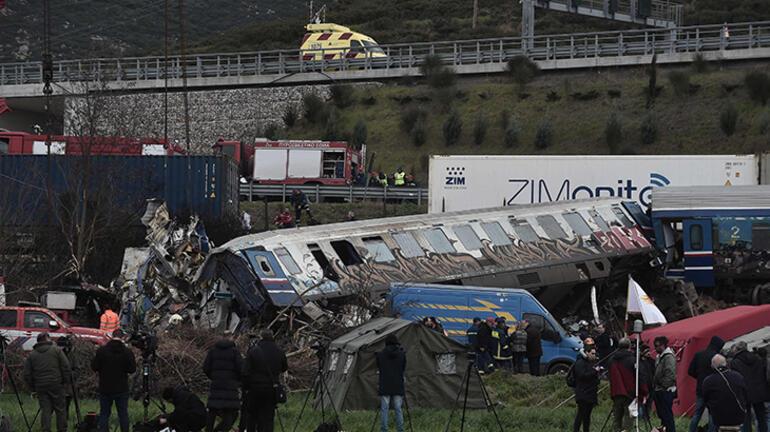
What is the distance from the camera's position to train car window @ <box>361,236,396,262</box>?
33.6 m

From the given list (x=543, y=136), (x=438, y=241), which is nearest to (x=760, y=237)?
(x=438, y=241)

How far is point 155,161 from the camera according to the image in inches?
1709

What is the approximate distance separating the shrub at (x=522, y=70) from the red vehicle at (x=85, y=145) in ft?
80.0

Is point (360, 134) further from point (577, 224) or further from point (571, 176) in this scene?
point (577, 224)

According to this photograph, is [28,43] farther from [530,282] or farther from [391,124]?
[530,282]

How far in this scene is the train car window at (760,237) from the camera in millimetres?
36312

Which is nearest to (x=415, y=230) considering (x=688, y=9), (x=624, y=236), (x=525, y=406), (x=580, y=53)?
(x=624, y=236)

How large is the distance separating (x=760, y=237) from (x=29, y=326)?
1791cm

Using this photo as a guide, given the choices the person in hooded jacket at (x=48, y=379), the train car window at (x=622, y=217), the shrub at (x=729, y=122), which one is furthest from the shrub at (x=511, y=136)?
the person in hooded jacket at (x=48, y=379)

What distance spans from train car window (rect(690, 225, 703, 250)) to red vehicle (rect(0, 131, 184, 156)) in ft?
52.6

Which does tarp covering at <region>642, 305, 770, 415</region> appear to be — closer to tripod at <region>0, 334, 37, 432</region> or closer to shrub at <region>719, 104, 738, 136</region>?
tripod at <region>0, 334, 37, 432</region>

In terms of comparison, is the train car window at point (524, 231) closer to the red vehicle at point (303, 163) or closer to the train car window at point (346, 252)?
the train car window at point (346, 252)

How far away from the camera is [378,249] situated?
33844 mm

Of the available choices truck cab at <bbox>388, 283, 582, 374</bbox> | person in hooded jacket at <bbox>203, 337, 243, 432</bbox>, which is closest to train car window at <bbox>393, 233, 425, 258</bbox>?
truck cab at <bbox>388, 283, 582, 374</bbox>
